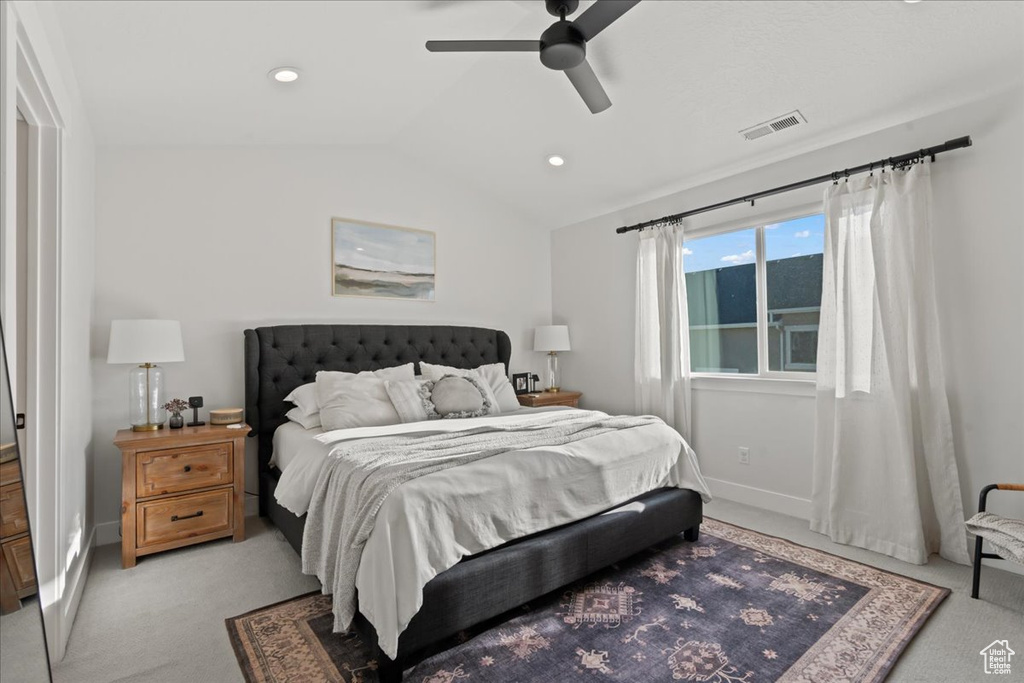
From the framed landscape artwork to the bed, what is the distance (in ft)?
1.15

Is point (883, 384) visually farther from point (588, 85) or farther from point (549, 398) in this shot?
point (549, 398)

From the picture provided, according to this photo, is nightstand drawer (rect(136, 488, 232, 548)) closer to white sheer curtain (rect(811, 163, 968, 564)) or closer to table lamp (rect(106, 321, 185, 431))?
table lamp (rect(106, 321, 185, 431))

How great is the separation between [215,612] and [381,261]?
2.67m

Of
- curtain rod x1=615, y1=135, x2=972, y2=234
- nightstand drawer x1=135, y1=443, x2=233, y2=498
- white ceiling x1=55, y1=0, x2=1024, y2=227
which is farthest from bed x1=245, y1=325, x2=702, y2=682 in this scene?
curtain rod x1=615, y1=135, x2=972, y2=234

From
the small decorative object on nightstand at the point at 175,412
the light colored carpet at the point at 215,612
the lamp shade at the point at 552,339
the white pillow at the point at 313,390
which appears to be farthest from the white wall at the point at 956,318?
the small decorative object on nightstand at the point at 175,412

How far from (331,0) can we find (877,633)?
3454mm

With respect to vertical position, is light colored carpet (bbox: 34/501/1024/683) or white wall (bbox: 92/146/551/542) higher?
white wall (bbox: 92/146/551/542)

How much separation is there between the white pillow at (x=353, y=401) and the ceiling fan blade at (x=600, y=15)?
2.35m

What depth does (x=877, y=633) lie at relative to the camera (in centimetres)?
205

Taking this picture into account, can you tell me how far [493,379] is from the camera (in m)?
4.00

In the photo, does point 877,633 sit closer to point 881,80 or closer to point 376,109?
point 881,80

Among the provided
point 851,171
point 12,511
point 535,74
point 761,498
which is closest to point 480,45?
point 535,74

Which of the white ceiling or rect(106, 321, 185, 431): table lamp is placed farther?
rect(106, 321, 185, 431): table lamp

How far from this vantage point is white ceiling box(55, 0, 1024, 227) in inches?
87.0
